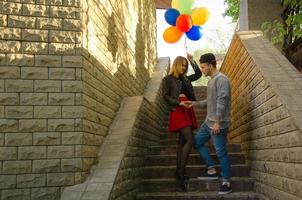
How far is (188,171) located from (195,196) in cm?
65

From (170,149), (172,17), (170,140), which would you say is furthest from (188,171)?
(172,17)

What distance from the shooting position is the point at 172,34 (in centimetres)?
840

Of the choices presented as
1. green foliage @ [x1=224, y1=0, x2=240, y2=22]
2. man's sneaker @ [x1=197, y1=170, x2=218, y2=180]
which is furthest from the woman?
green foliage @ [x1=224, y1=0, x2=240, y2=22]

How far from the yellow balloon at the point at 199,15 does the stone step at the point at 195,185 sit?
3.76 metres

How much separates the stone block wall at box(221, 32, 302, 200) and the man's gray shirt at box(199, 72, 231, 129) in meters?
0.41

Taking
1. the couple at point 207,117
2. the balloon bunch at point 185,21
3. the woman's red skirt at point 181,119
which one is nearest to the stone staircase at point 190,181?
the couple at point 207,117

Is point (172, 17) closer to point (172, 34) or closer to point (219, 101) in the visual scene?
point (172, 34)

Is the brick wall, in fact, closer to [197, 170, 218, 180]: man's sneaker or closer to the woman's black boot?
the woman's black boot

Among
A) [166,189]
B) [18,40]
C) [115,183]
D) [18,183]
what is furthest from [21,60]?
[166,189]

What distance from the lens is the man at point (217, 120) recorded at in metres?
5.32

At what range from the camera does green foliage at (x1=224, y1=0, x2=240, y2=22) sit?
17587mm

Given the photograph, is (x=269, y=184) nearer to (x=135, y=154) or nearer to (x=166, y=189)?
(x=166, y=189)

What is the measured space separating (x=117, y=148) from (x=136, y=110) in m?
1.13

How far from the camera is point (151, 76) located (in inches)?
438
